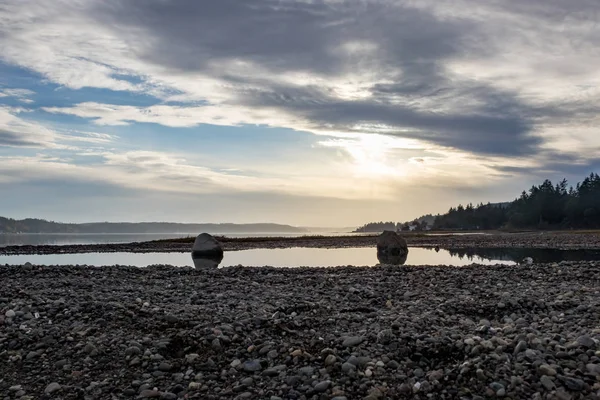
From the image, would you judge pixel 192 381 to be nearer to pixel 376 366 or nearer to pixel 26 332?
pixel 376 366

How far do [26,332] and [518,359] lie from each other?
8500 millimetres

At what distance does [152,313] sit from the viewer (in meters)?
10.2

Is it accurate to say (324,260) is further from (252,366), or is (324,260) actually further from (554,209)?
(554,209)

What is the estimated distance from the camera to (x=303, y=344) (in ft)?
26.6

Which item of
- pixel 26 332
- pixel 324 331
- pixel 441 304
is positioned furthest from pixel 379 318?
pixel 26 332

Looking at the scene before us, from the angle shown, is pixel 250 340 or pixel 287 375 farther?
pixel 250 340

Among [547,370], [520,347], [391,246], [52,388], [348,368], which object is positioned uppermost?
[391,246]

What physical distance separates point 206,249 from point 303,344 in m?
32.4

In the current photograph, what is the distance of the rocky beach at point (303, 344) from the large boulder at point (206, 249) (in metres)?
25.6

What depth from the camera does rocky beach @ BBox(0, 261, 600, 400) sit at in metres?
6.54

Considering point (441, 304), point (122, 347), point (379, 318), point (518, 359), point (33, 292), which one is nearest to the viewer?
point (518, 359)

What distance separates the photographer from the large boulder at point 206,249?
39219 mm

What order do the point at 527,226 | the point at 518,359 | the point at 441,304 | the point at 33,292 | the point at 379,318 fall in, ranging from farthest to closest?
the point at 527,226 → the point at 33,292 → the point at 441,304 → the point at 379,318 → the point at 518,359

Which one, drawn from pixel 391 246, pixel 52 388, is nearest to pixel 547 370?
pixel 52 388
